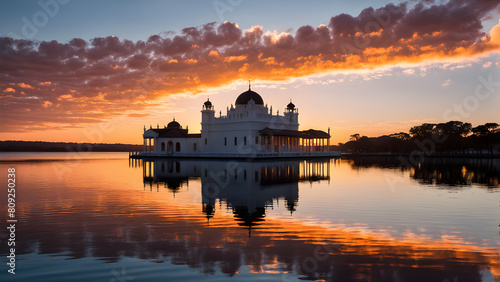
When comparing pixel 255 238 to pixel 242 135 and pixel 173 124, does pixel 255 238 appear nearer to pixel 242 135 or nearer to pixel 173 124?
pixel 242 135

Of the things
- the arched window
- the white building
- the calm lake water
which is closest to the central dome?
the white building

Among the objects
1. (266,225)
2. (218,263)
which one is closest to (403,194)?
(266,225)

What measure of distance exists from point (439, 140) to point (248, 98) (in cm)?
6193

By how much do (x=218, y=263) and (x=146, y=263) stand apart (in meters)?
1.52

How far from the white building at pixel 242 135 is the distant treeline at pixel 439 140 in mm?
44298

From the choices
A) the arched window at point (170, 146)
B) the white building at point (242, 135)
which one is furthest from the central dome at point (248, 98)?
the arched window at point (170, 146)

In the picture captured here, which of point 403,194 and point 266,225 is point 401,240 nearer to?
point 266,225

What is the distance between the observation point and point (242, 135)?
67188 mm

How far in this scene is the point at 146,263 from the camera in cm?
789

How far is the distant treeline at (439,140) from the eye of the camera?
9731 cm

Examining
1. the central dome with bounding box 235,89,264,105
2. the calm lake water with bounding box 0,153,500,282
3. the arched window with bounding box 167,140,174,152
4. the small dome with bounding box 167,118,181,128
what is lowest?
the calm lake water with bounding box 0,153,500,282

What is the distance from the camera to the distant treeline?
319ft

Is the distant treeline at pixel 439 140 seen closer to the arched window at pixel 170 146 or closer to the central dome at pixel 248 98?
the central dome at pixel 248 98

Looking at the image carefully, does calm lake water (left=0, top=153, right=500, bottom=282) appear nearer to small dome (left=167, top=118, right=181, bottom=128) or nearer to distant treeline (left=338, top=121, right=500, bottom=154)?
small dome (left=167, top=118, right=181, bottom=128)
